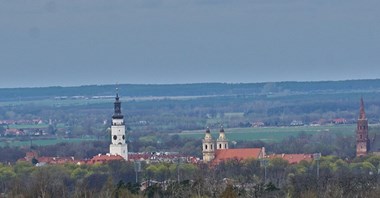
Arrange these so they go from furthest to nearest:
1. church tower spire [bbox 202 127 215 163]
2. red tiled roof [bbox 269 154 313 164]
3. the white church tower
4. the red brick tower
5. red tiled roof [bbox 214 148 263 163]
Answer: the red brick tower → the white church tower → church tower spire [bbox 202 127 215 163] → red tiled roof [bbox 214 148 263 163] → red tiled roof [bbox 269 154 313 164]

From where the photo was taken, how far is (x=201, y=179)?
7931 cm

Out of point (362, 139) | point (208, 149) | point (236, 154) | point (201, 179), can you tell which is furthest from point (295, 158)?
point (201, 179)

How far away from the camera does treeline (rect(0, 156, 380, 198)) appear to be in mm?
74062

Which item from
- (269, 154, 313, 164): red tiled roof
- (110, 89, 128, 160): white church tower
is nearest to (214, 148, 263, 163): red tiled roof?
(269, 154, 313, 164): red tiled roof

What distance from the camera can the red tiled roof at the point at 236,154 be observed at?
128500mm

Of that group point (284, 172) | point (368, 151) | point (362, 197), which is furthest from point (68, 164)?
point (362, 197)

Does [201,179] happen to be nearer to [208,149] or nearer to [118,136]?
[208,149]

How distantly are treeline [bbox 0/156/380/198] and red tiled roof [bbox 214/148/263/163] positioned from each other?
6.75 m

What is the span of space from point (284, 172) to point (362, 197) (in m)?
38.5

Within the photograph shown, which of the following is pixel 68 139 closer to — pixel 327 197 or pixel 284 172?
pixel 284 172

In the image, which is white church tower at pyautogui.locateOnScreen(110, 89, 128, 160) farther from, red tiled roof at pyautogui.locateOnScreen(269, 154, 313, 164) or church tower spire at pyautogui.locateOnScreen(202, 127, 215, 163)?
red tiled roof at pyautogui.locateOnScreen(269, 154, 313, 164)

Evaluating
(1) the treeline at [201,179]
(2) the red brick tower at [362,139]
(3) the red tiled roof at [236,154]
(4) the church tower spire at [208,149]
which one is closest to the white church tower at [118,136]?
(4) the church tower spire at [208,149]

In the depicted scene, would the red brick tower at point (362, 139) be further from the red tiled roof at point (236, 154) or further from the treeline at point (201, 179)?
the treeline at point (201, 179)

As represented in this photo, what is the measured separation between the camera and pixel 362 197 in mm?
71562
